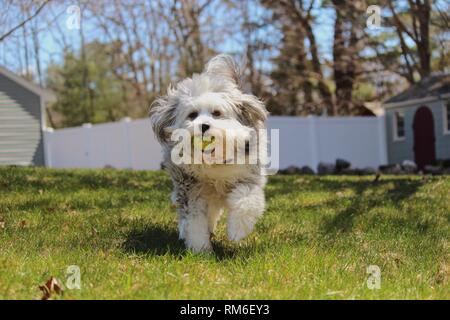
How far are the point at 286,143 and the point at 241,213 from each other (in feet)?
52.9

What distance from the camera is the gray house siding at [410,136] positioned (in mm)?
22266

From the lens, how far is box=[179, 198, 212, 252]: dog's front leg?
5219 mm

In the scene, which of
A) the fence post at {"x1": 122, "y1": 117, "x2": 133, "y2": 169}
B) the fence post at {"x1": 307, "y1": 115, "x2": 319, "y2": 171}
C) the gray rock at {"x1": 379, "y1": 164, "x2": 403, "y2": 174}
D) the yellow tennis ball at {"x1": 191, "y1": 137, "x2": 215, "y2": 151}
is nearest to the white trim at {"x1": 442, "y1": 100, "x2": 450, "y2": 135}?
the gray rock at {"x1": 379, "y1": 164, "x2": 403, "y2": 174}

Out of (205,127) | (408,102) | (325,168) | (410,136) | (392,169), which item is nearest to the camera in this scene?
(205,127)

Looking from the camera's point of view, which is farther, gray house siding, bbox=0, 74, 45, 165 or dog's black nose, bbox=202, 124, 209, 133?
gray house siding, bbox=0, 74, 45, 165

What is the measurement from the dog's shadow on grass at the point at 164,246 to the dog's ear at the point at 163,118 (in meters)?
0.92

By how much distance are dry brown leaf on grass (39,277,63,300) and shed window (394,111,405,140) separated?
22179mm

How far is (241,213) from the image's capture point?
5.10 metres

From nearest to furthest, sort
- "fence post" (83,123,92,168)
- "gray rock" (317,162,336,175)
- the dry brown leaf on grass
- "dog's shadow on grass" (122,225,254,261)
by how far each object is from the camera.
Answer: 1. the dry brown leaf on grass
2. "dog's shadow on grass" (122,225,254,261)
3. "gray rock" (317,162,336,175)
4. "fence post" (83,123,92,168)

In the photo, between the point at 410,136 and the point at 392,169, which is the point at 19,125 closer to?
the point at 392,169

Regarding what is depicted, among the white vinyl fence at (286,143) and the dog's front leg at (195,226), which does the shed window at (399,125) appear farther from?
the dog's front leg at (195,226)

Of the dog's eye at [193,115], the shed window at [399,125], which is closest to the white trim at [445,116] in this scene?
the shed window at [399,125]

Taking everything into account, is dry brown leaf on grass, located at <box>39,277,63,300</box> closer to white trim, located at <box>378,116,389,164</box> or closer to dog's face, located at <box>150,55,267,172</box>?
dog's face, located at <box>150,55,267,172</box>

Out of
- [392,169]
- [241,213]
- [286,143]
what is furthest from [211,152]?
[286,143]
